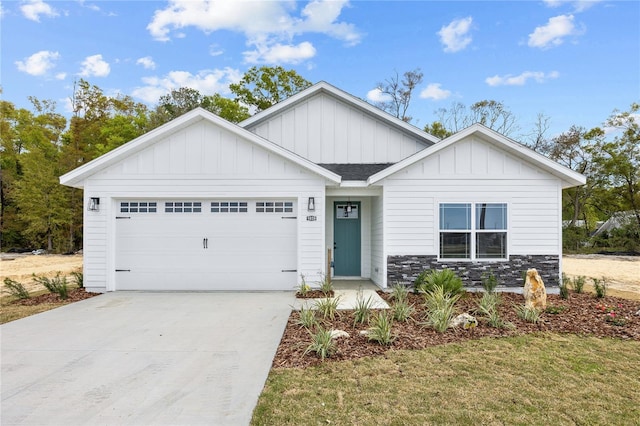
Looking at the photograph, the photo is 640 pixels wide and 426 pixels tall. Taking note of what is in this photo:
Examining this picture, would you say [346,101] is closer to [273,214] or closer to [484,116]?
[273,214]

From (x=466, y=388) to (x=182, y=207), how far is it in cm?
793

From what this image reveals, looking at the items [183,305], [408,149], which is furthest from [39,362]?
[408,149]

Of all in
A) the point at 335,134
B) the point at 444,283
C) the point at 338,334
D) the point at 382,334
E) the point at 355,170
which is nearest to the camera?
the point at 382,334

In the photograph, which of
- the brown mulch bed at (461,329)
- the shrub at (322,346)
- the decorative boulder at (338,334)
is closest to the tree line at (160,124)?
the brown mulch bed at (461,329)

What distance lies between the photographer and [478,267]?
365 inches

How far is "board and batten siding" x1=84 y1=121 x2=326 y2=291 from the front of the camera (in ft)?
30.3

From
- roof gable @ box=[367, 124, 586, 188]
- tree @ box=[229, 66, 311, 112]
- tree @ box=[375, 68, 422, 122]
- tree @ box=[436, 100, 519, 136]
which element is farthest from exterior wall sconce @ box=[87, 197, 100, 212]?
tree @ box=[436, 100, 519, 136]

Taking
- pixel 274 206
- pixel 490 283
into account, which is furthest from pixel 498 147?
pixel 274 206

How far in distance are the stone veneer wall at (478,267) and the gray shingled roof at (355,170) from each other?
7.92 ft

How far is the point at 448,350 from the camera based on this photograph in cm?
491

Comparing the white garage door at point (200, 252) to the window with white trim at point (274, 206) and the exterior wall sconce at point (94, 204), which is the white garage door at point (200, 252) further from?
the exterior wall sconce at point (94, 204)

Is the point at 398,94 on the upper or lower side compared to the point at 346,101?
upper

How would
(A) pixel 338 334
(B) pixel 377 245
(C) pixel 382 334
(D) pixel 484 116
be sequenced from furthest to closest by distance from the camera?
1. (D) pixel 484 116
2. (B) pixel 377 245
3. (A) pixel 338 334
4. (C) pixel 382 334

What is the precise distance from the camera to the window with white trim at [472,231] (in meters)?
9.29
